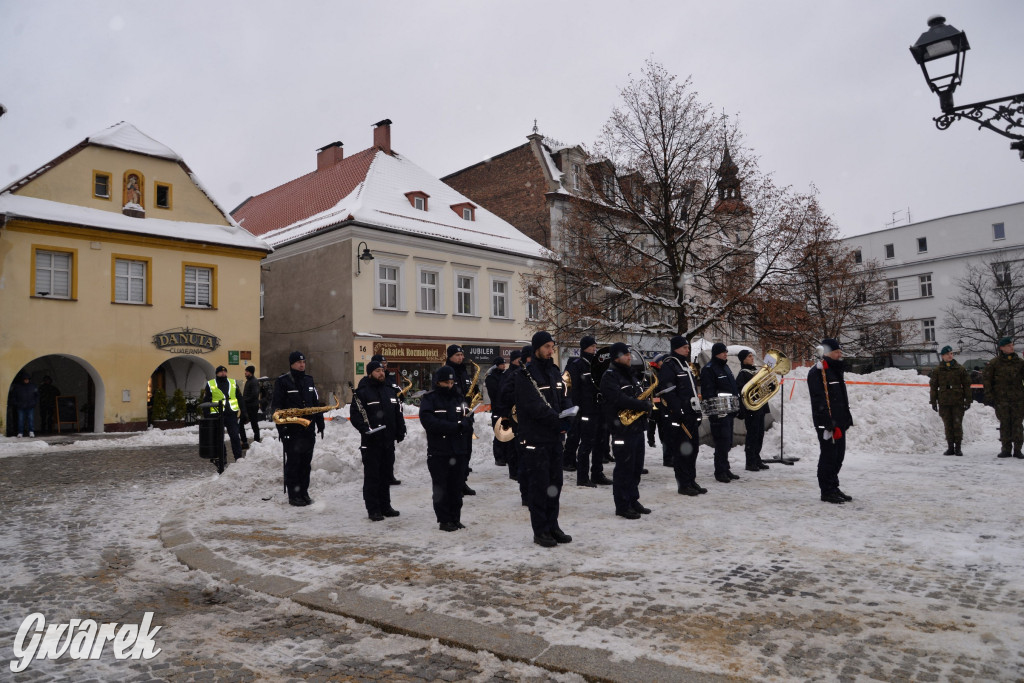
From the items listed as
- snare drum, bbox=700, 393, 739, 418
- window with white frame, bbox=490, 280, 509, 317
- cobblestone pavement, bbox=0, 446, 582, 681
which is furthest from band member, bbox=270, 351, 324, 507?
window with white frame, bbox=490, 280, 509, 317

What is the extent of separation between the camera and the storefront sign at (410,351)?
2836 cm

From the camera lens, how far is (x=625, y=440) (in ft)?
25.0

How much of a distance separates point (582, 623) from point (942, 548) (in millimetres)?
3570

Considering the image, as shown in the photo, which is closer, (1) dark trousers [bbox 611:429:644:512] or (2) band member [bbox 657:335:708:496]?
(1) dark trousers [bbox 611:429:644:512]

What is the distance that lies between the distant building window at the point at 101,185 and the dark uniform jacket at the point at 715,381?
22.9m

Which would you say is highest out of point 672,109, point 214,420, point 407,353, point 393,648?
point 672,109

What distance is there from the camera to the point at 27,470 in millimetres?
13438

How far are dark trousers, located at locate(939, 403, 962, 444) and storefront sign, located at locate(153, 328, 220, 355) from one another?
Answer: 22868mm

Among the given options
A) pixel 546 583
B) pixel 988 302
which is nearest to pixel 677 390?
pixel 546 583

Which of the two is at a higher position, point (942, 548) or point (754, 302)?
point (754, 302)

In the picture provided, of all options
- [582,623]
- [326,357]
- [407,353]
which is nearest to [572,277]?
[407,353]

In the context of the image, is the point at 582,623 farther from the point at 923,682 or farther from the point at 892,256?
the point at 892,256

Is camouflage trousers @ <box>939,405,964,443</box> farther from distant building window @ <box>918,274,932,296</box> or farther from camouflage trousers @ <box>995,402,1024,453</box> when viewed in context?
distant building window @ <box>918,274,932,296</box>

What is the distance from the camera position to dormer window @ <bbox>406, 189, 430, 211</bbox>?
104 ft
